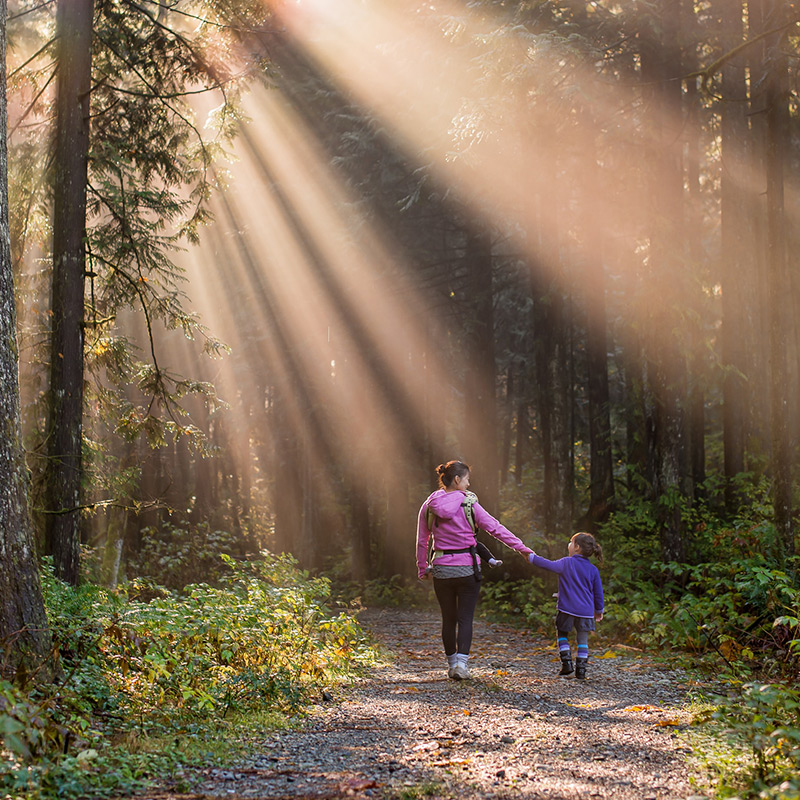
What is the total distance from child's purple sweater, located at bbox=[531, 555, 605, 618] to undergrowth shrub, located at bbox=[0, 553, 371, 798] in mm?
2407

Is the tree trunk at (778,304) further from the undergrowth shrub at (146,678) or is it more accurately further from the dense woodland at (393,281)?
the undergrowth shrub at (146,678)

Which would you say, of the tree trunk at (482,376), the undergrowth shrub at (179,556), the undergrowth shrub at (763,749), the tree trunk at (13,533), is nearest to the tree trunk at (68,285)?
the tree trunk at (13,533)

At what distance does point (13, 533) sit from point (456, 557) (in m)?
4.08

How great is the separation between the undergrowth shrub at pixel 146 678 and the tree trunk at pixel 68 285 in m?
1.53

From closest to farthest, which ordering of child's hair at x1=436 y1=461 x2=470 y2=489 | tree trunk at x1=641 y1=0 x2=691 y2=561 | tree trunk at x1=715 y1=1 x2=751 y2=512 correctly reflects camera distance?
child's hair at x1=436 y1=461 x2=470 y2=489
tree trunk at x1=641 y1=0 x2=691 y2=561
tree trunk at x1=715 y1=1 x2=751 y2=512

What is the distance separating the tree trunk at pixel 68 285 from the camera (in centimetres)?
966

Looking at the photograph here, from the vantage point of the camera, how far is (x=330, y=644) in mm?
8648

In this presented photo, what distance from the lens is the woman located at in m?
7.53

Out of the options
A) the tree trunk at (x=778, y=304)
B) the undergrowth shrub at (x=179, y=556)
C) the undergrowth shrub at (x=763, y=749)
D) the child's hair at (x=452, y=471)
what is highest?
the tree trunk at (x=778, y=304)

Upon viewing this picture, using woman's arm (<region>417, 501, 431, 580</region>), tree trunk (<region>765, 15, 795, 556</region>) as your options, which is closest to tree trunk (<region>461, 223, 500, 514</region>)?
tree trunk (<region>765, 15, 795, 556</region>)

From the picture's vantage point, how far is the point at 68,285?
1011cm

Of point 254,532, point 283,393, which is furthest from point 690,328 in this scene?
point 254,532

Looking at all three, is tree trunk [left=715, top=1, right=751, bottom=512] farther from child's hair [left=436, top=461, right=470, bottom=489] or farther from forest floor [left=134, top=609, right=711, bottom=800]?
child's hair [left=436, top=461, right=470, bottom=489]

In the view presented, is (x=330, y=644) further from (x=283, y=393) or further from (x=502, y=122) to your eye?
(x=283, y=393)
